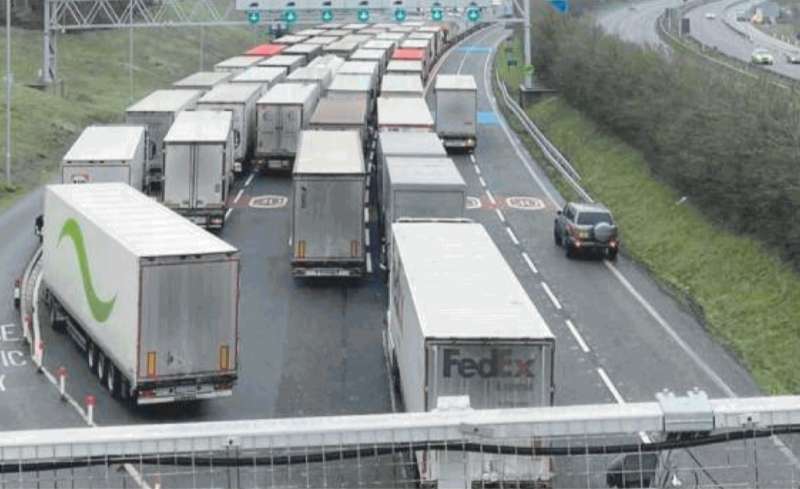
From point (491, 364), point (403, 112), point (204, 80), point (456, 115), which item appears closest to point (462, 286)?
point (491, 364)

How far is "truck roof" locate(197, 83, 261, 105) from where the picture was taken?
5019 cm

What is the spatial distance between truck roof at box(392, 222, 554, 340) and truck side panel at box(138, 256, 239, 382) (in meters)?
3.49

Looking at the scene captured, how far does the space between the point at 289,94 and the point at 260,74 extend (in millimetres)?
10647

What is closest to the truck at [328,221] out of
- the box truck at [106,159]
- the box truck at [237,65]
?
the box truck at [106,159]

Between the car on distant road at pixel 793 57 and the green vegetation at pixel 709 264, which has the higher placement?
the car on distant road at pixel 793 57

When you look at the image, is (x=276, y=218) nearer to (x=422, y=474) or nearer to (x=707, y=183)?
(x=707, y=183)

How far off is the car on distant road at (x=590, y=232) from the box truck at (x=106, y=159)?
13634 mm

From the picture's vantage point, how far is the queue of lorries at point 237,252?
1781 cm

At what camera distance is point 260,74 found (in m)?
61.9

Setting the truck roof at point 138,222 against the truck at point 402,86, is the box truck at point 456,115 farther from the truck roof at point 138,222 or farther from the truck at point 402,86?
the truck roof at point 138,222

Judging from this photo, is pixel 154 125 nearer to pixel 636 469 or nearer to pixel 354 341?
pixel 354 341

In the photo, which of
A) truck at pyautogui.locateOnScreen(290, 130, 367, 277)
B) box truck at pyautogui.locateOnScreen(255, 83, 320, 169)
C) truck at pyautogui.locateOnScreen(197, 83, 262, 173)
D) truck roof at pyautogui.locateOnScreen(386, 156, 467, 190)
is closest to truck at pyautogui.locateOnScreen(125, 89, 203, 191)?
truck at pyautogui.locateOnScreen(197, 83, 262, 173)

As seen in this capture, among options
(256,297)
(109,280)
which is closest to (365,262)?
(256,297)

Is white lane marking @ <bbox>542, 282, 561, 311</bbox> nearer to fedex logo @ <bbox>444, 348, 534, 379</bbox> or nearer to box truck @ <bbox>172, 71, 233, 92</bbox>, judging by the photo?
fedex logo @ <bbox>444, 348, 534, 379</bbox>
